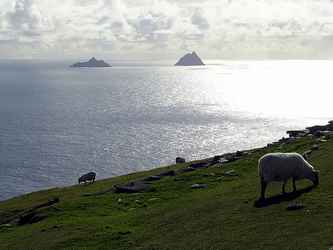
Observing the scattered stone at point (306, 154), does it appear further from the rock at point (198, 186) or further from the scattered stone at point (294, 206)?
the scattered stone at point (294, 206)

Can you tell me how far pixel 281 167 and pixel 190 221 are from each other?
7.47m

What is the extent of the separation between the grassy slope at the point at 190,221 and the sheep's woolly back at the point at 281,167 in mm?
1826

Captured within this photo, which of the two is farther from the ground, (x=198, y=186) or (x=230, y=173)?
(x=230, y=173)

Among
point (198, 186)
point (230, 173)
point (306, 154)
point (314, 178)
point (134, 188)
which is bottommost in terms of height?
point (134, 188)

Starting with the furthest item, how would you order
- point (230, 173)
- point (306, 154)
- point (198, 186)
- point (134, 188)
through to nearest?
point (230, 173) → point (134, 188) → point (306, 154) → point (198, 186)

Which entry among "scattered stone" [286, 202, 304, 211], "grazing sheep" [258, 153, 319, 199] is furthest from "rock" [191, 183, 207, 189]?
"scattered stone" [286, 202, 304, 211]

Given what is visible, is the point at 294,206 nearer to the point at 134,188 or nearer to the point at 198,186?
the point at 198,186

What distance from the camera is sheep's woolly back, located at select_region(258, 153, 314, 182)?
31.9m

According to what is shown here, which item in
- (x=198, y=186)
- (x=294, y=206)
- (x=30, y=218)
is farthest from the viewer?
(x=198, y=186)

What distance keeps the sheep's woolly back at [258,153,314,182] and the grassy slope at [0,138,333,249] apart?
183 centimetres

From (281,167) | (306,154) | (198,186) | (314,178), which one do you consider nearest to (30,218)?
(198,186)

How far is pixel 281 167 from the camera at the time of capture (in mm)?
31906

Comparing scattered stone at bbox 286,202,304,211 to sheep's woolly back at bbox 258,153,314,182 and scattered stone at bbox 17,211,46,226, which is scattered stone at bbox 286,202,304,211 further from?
scattered stone at bbox 17,211,46,226

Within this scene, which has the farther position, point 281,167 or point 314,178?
point 314,178
